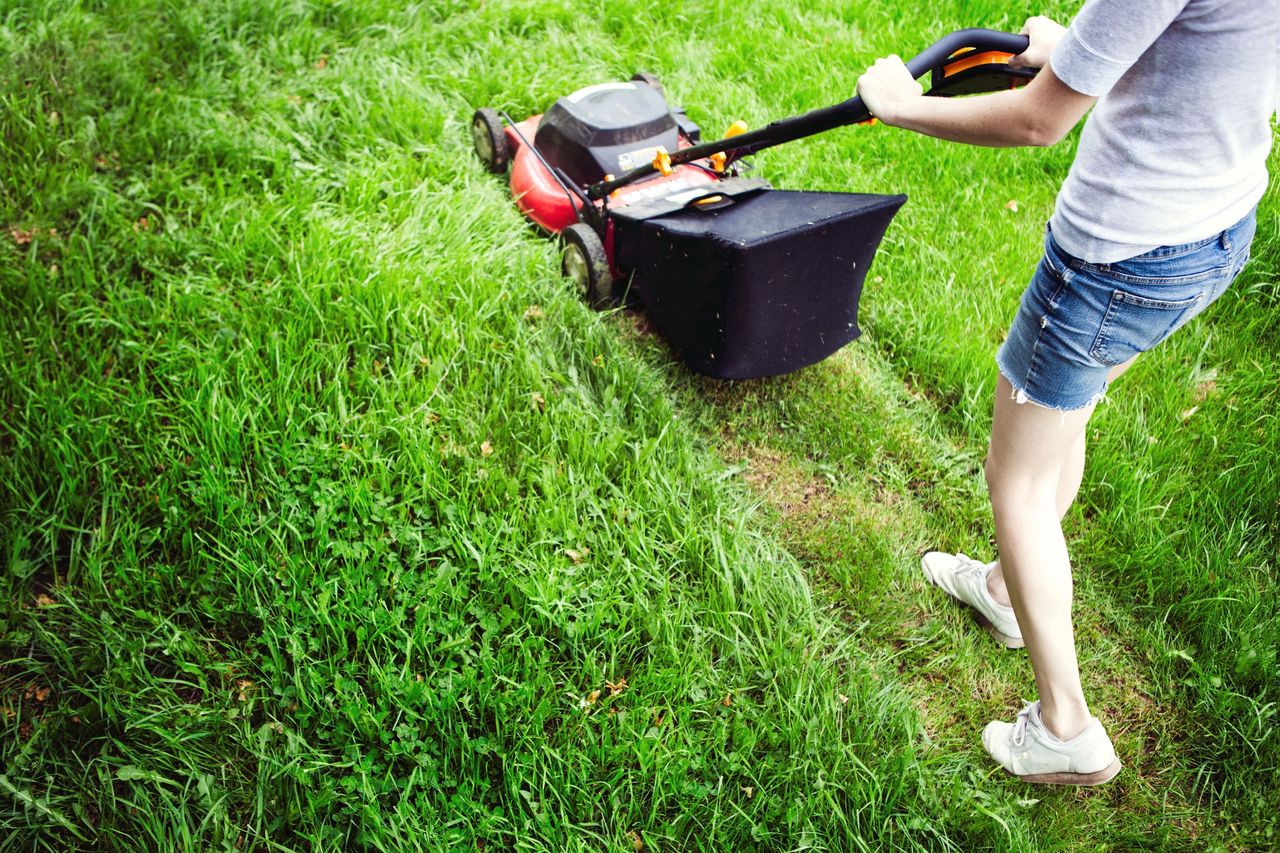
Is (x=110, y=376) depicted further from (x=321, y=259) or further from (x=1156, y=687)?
(x=1156, y=687)

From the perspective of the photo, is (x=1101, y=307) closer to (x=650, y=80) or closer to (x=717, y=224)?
(x=717, y=224)

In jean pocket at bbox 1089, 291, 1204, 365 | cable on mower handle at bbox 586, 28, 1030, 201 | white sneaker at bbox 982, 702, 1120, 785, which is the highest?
cable on mower handle at bbox 586, 28, 1030, 201

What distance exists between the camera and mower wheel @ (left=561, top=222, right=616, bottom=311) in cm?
289

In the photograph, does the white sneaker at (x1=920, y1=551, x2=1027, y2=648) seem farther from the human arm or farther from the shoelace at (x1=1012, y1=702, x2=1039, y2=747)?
the human arm

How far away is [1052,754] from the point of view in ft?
6.46

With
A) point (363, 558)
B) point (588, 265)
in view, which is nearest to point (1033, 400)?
point (363, 558)

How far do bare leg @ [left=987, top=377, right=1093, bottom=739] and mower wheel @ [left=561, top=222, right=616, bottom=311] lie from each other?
1392 mm

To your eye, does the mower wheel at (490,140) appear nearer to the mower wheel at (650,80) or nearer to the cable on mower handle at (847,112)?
the mower wheel at (650,80)

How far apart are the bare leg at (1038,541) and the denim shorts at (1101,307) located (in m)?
0.09

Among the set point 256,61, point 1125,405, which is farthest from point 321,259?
point 1125,405

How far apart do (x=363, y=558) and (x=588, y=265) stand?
118 centimetres

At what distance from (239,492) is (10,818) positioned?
2.65ft

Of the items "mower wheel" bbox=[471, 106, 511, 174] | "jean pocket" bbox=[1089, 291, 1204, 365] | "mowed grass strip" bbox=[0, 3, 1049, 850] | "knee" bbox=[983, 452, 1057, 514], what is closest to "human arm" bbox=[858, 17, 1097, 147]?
"jean pocket" bbox=[1089, 291, 1204, 365]

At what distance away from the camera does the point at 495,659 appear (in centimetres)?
208
